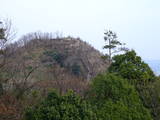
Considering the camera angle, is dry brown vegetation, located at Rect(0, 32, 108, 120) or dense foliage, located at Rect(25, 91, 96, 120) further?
dry brown vegetation, located at Rect(0, 32, 108, 120)

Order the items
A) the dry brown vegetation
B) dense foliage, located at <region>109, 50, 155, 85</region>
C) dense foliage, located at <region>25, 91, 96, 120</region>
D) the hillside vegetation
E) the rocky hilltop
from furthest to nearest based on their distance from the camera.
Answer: the rocky hilltop
the dry brown vegetation
dense foliage, located at <region>109, 50, 155, 85</region>
the hillside vegetation
dense foliage, located at <region>25, 91, 96, 120</region>

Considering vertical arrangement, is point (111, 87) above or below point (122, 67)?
below

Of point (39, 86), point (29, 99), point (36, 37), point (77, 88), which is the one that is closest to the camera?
point (29, 99)

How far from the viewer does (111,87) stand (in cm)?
945

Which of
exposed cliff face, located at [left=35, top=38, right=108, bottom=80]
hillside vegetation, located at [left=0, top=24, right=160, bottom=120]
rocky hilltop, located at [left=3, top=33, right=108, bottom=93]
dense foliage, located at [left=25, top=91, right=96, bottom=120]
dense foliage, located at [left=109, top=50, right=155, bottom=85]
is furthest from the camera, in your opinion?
exposed cliff face, located at [left=35, top=38, right=108, bottom=80]

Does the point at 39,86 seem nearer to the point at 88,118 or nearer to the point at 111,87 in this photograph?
the point at 111,87

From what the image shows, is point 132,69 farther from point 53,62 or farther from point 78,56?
point 78,56

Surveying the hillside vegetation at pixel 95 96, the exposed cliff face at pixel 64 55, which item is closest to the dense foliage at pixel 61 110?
the hillside vegetation at pixel 95 96

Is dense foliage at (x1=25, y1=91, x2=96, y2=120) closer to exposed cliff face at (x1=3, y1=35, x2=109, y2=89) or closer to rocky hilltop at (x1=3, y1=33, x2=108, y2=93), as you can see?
rocky hilltop at (x1=3, y1=33, x2=108, y2=93)

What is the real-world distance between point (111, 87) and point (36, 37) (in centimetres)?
2524

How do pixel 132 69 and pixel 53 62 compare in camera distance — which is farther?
pixel 53 62

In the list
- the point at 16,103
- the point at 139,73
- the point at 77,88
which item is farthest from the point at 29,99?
the point at 139,73

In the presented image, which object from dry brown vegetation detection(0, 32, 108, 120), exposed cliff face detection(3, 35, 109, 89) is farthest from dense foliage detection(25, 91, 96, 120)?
exposed cliff face detection(3, 35, 109, 89)

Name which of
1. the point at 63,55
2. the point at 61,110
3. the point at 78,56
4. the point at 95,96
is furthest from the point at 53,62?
the point at 61,110
